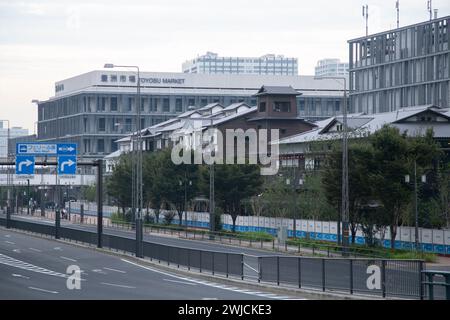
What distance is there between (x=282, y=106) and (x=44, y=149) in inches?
2167

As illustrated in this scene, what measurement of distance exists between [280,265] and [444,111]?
56348 mm

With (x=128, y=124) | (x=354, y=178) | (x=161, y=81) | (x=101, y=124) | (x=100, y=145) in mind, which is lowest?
(x=354, y=178)

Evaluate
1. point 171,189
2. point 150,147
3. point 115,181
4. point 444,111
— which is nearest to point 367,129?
point 444,111

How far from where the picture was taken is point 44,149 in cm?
6844

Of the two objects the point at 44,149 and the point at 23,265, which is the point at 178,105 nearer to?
the point at 44,149

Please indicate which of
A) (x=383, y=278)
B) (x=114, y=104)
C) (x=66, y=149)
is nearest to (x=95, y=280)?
(x=383, y=278)

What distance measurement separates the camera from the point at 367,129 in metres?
84.1

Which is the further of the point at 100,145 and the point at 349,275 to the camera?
the point at 100,145

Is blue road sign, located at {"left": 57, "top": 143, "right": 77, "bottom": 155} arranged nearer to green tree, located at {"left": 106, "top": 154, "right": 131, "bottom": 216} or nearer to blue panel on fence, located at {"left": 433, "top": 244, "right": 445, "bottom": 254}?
blue panel on fence, located at {"left": 433, "top": 244, "right": 445, "bottom": 254}

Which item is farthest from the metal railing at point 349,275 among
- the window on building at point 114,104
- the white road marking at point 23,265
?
the window on building at point 114,104

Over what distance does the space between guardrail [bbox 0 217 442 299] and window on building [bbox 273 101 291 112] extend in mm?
69003

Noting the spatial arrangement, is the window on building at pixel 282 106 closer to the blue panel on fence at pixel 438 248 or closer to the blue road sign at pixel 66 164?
the blue road sign at pixel 66 164

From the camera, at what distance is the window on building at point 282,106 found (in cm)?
11888
